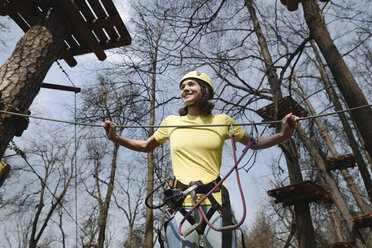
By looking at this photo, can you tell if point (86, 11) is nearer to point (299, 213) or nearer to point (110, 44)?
point (110, 44)

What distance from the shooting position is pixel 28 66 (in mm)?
2832

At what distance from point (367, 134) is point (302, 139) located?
4065 millimetres

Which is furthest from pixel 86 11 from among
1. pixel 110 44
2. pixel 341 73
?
pixel 341 73

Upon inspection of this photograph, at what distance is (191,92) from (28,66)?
6.66 feet

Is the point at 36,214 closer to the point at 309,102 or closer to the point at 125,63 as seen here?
the point at 125,63

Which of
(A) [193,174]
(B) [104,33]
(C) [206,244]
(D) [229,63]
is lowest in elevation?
(C) [206,244]

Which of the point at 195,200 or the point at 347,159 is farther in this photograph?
the point at 347,159

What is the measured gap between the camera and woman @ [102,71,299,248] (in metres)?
1.40

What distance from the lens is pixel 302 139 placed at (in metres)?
7.35

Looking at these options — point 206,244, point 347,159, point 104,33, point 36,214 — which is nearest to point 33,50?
point 104,33

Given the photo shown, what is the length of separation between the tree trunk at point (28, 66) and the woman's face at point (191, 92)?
5.82ft

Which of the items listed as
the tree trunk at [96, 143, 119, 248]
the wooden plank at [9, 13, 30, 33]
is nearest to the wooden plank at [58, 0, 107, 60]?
the wooden plank at [9, 13, 30, 33]

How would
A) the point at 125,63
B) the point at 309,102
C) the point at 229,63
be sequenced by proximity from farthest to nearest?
the point at 309,102, the point at 229,63, the point at 125,63

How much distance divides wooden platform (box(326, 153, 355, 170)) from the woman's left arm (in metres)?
7.27
